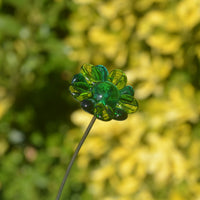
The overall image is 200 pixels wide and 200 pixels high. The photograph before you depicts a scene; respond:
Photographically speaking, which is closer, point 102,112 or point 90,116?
point 102,112

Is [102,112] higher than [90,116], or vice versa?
[90,116]

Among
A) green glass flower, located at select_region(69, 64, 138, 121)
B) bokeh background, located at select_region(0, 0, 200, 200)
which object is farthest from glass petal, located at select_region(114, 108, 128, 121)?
bokeh background, located at select_region(0, 0, 200, 200)

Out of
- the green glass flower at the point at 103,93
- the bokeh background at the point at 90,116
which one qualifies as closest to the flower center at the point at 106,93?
the green glass flower at the point at 103,93

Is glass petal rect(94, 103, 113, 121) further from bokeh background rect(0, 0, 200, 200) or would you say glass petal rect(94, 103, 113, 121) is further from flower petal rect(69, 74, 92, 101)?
bokeh background rect(0, 0, 200, 200)

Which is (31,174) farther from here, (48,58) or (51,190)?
(48,58)

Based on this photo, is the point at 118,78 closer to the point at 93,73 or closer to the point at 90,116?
the point at 93,73

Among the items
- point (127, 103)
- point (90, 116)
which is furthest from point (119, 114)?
point (90, 116)

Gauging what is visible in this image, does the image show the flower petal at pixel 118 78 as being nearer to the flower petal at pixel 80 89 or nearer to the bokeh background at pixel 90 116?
the flower petal at pixel 80 89

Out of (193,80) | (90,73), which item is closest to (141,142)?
(193,80)
